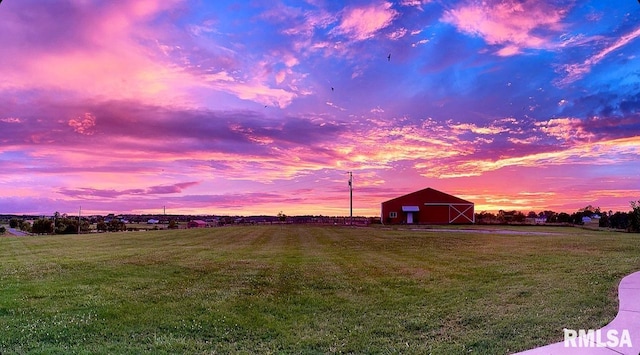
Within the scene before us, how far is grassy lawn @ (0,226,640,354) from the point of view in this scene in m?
7.99

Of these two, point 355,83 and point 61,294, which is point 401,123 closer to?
point 355,83

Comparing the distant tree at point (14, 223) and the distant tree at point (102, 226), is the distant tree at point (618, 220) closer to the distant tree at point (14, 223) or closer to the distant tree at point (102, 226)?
the distant tree at point (102, 226)

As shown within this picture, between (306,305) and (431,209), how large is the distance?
64.6 m

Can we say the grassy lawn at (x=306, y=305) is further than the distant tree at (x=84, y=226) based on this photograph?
No

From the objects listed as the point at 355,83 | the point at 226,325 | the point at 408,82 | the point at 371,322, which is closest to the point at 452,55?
the point at 408,82

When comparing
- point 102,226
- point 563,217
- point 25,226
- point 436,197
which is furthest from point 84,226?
point 563,217

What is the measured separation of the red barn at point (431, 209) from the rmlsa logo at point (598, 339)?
65.4 metres

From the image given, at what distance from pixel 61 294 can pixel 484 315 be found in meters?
10.7

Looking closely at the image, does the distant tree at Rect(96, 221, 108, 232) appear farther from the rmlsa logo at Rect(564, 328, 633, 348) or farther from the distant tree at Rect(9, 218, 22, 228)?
the rmlsa logo at Rect(564, 328, 633, 348)

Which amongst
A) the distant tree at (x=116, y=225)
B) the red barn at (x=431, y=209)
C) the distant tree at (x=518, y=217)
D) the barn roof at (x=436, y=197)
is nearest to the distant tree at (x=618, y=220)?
the distant tree at (x=518, y=217)

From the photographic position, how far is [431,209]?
237 feet

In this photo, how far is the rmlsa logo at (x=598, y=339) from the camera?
6.76m

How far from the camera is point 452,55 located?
48.1 feet

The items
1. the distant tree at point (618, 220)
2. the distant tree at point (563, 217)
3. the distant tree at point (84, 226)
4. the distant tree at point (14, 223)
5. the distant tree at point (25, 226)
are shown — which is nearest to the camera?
the distant tree at point (618, 220)
